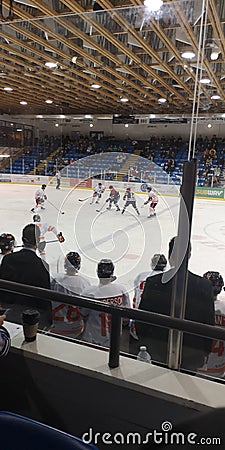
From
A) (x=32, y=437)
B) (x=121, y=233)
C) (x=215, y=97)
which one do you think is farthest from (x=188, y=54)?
(x=32, y=437)

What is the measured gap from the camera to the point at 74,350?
1304 mm

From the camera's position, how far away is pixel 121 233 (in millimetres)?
5730

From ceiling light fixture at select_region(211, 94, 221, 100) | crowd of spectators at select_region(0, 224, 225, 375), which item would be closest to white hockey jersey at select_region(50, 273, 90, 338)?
crowd of spectators at select_region(0, 224, 225, 375)

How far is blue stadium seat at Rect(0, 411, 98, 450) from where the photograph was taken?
599 millimetres

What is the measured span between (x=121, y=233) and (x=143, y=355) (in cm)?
441

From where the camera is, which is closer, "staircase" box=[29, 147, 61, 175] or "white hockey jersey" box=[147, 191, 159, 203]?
"white hockey jersey" box=[147, 191, 159, 203]

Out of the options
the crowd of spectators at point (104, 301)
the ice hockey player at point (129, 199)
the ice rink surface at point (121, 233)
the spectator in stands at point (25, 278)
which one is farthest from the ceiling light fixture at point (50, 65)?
the spectator in stands at point (25, 278)

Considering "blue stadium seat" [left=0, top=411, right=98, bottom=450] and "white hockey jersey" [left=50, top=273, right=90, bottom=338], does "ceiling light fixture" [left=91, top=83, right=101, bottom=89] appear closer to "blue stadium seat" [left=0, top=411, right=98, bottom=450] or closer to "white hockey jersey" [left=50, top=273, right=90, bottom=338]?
"white hockey jersey" [left=50, top=273, right=90, bottom=338]

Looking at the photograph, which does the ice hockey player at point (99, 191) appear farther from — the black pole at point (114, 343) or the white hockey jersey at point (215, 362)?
the black pole at point (114, 343)

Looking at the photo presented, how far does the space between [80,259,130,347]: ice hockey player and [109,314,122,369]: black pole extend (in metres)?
0.23

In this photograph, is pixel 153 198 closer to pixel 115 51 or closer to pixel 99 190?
pixel 99 190

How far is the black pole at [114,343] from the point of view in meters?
1.17

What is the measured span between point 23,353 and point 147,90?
6.20 metres

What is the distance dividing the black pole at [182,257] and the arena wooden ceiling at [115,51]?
55.0 inches
